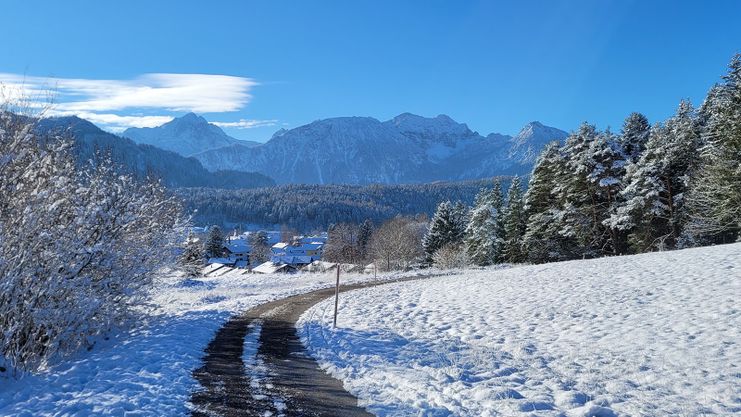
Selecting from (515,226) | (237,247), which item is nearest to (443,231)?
(515,226)

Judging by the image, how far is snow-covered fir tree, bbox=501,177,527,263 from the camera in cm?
4328

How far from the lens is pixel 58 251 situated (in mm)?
10242

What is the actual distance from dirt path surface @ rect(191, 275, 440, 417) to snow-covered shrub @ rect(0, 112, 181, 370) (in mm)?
3271

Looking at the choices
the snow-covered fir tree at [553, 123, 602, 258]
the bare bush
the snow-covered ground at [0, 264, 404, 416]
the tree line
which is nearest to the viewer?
the snow-covered ground at [0, 264, 404, 416]

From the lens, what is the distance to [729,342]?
9.99 m

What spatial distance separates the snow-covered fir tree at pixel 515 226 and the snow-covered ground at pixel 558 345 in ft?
74.4

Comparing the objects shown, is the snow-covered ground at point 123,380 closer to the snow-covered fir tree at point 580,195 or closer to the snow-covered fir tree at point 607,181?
the snow-covered fir tree at point 580,195

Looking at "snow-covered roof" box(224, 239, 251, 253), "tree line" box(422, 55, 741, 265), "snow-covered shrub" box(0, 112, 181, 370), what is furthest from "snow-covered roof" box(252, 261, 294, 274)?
"snow-covered shrub" box(0, 112, 181, 370)

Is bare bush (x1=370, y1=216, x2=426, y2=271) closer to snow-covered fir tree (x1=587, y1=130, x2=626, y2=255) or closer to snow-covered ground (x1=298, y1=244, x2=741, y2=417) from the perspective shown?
snow-covered fir tree (x1=587, y1=130, x2=626, y2=255)

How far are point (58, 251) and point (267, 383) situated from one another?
19.1 feet

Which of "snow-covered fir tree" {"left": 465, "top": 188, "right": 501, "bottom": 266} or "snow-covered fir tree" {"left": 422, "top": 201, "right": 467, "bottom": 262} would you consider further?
"snow-covered fir tree" {"left": 422, "top": 201, "right": 467, "bottom": 262}

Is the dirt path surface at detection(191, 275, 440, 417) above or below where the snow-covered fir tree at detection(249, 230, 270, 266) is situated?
above

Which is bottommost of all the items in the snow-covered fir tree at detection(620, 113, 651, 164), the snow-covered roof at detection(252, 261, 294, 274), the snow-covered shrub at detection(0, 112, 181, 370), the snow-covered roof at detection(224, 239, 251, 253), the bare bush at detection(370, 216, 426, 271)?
the snow-covered roof at detection(252, 261, 294, 274)

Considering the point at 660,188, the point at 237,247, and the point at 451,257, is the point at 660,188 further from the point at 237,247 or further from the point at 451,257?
the point at 237,247
